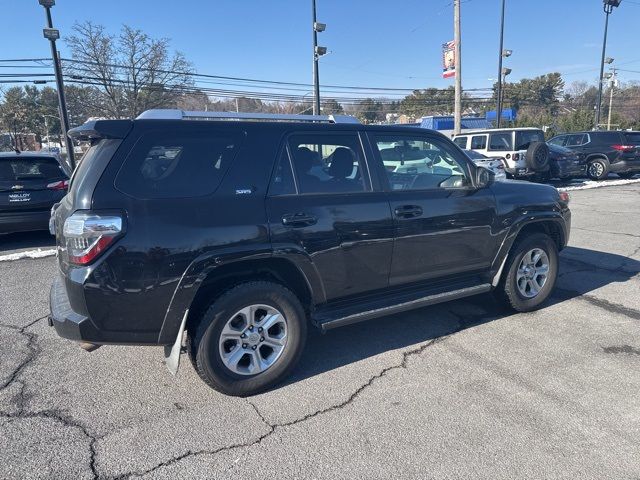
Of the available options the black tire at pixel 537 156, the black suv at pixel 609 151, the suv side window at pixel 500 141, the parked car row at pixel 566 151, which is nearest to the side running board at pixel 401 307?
the black tire at pixel 537 156

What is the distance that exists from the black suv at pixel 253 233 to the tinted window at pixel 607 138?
1528 centimetres

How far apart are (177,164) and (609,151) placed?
1773 cm

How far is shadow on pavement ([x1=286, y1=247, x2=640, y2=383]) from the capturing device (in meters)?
3.72

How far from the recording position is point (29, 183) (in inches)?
284

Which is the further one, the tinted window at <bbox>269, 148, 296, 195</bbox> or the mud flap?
the tinted window at <bbox>269, 148, 296, 195</bbox>

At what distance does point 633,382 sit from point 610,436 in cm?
80

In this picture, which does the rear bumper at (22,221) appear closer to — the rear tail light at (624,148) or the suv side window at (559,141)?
the suv side window at (559,141)

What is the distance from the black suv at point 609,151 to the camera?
1634 cm

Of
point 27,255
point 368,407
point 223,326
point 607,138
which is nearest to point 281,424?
point 368,407

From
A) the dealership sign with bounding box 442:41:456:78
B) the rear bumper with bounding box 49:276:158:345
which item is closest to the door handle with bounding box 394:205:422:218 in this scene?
the rear bumper with bounding box 49:276:158:345

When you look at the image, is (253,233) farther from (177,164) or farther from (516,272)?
(516,272)

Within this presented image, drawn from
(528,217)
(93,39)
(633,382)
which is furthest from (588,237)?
(93,39)

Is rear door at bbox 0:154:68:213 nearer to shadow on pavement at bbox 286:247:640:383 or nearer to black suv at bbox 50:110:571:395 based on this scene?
black suv at bbox 50:110:571:395

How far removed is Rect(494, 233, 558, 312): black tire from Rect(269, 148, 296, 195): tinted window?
2.39 metres
